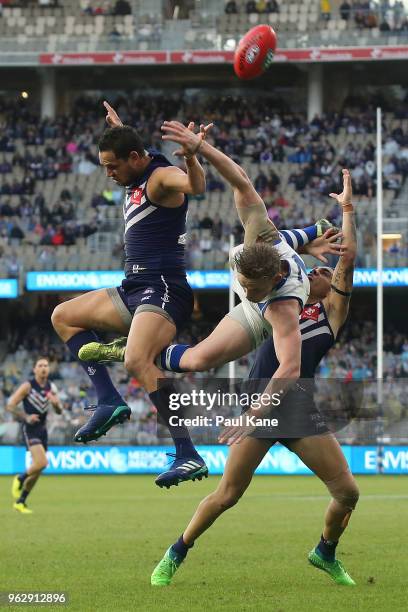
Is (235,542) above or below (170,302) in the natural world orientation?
below

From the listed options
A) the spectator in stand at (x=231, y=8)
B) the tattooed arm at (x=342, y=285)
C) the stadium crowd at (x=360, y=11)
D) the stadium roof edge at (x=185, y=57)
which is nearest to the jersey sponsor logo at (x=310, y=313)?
the tattooed arm at (x=342, y=285)

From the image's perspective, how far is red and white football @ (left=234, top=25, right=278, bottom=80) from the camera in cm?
1168

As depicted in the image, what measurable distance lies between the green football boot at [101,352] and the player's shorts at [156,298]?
0.24 metres

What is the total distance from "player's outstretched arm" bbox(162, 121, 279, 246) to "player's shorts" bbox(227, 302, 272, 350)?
1.85ft

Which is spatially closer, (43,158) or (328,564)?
(328,564)

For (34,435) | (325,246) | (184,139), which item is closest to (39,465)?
(34,435)

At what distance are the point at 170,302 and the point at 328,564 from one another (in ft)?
8.87

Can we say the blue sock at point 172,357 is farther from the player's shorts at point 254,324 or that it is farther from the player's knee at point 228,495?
the player's knee at point 228,495

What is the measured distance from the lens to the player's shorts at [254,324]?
9.15 metres

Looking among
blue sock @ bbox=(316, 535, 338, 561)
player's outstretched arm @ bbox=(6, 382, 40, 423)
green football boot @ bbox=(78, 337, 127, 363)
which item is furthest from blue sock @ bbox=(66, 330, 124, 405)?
player's outstretched arm @ bbox=(6, 382, 40, 423)

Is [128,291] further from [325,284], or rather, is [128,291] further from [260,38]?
[260,38]

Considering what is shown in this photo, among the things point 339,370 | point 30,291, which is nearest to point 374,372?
point 339,370

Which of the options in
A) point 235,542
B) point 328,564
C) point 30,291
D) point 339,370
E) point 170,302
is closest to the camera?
point 170,302

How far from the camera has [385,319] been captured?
40594mm
